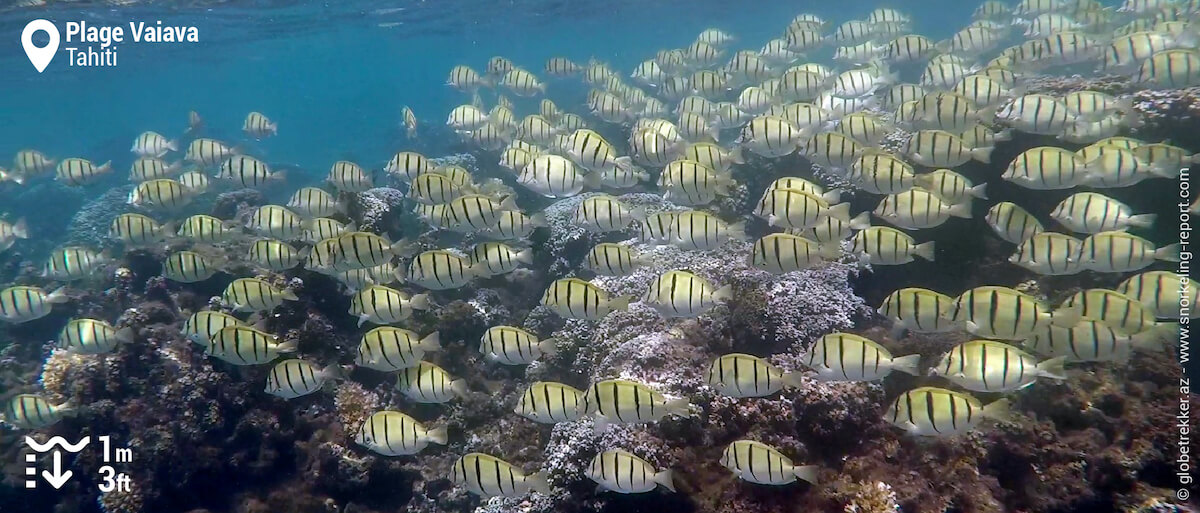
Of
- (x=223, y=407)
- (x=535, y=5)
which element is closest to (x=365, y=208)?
(x=223, y=407)

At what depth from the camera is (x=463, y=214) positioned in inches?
263

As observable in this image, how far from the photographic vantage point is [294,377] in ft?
19.0

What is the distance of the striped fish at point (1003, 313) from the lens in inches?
176

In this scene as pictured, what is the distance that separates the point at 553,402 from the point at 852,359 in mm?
2315

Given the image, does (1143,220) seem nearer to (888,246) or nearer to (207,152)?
(888,246)

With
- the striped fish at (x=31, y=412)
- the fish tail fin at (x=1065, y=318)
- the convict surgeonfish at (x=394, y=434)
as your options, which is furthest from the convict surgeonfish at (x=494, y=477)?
the striped fish at (x=31, y=412)

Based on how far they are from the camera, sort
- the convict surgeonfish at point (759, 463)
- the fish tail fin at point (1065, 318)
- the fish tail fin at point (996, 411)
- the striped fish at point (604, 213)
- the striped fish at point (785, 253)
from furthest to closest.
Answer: the striped fish at point (604, 213) → the striped fish at point (785, 253) → the fish tail fin at point (1065, 318) → the convict surgeonfish at point (759, 463) → the fish tail fin at point (996, 411)

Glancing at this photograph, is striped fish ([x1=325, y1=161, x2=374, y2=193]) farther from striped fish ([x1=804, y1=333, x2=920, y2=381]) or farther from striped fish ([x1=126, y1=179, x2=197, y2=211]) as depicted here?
striped fish ([x1=804, y1=333, x2=920, y2=381])

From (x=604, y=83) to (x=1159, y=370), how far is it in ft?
36.2

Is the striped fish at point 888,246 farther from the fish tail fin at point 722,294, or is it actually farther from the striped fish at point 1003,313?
the fish tail fin at point 722,294

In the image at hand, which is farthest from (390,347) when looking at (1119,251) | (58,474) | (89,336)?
(1119,251)

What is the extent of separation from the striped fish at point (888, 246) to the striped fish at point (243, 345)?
5710 millimetres

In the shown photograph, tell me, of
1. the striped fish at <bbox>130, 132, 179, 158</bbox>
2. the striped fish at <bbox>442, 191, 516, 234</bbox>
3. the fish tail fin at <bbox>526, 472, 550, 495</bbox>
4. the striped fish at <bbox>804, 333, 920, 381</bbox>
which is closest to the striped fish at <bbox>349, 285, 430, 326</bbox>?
the striped fish at <bbox>442, 191, 516, 234</bbox>

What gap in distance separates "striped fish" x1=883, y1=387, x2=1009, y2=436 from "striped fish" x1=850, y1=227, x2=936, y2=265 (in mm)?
1749
